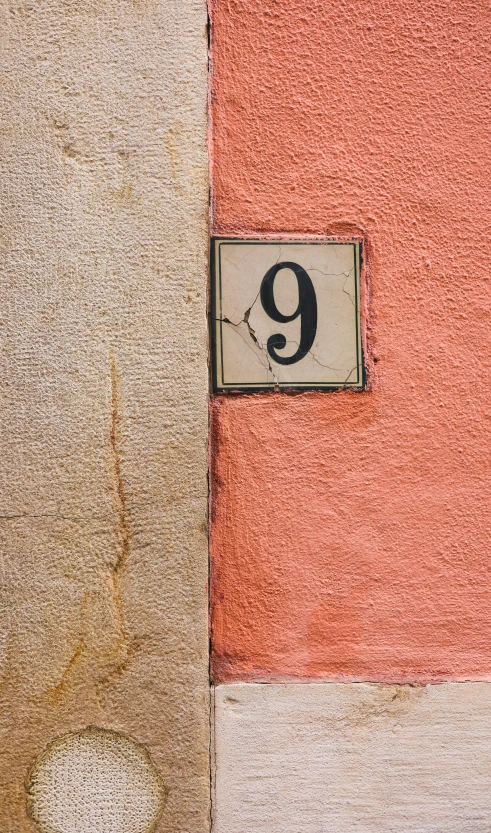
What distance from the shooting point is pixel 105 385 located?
170 centimetres

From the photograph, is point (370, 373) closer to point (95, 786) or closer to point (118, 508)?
point (118, 508)

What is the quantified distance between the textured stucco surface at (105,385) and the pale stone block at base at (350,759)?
0.10 m


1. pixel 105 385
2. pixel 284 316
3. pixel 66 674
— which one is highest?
pixel 284 316

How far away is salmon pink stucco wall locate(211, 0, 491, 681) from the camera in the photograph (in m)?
1.74

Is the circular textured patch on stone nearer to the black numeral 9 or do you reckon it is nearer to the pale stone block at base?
the pale stone block at base

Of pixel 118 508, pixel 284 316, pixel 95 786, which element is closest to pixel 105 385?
pixel 118 508

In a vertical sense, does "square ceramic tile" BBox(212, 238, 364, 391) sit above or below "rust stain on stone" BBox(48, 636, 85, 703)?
above

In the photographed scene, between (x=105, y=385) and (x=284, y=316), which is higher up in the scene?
(x=284, y=316)

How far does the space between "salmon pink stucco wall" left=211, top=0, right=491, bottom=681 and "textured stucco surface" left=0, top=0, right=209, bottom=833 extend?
3.7 inches

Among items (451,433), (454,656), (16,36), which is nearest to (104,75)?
(16,36)

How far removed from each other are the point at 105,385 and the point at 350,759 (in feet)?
3.48

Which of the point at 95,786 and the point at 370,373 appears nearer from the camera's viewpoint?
the point at 95,786

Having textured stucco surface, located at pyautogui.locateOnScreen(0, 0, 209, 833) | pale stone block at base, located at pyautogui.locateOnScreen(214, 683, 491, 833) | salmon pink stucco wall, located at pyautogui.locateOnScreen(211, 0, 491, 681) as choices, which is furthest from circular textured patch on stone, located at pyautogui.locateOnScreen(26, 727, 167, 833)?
salmon pink stucco wall, located at pyautogui.locateOnScreen(211, 0, 491, 681)

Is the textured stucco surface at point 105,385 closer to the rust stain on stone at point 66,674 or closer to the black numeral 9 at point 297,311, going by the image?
the rust stain on stone at point 66,674
